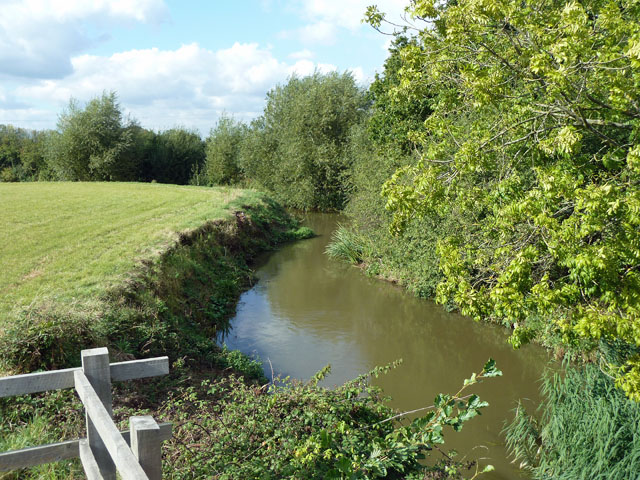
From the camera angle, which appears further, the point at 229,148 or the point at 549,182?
the point at 229,148

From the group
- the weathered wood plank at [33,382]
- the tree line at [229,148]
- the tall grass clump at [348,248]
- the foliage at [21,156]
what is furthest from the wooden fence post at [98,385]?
the foliage at [21,156]

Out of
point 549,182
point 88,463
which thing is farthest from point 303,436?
point 549,182

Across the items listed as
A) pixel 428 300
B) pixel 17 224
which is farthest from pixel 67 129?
pixel 428 300

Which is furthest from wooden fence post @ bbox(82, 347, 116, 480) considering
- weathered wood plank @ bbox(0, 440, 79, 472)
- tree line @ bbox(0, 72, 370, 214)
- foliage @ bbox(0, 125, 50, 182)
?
foliage @ bbox(0, 125, 50, 182)

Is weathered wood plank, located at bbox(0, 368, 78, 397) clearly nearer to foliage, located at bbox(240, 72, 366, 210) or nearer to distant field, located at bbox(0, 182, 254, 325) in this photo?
distant field, located at bbox(0, 182, 254, 325)

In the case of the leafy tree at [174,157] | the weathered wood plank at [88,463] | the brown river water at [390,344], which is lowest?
the brown river water at [390,344]

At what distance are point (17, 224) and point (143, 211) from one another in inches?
201

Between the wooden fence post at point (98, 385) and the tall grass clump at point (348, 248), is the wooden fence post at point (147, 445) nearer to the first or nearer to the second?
the wooden fence post at point (98, 385)

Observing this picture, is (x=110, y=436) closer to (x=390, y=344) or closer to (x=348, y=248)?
(x=390, y=344)

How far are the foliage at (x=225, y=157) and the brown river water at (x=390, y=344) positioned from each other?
87.6 feet

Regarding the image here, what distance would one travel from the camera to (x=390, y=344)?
1248 cm

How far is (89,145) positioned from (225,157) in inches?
419

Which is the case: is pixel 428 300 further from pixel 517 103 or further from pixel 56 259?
pixel 56 259

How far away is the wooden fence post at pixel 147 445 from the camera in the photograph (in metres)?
2.57
